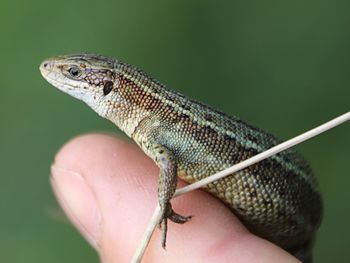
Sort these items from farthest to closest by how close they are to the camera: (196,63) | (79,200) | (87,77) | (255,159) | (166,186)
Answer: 1. (196,63)
2. (79,200)
3. (87,77)
4. (166,186)
5. (255,159)

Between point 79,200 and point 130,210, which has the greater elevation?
point 130,210

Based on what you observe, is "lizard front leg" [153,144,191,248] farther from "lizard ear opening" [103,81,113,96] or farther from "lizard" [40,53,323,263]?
"lizard ear opening" [103,81,113,96]

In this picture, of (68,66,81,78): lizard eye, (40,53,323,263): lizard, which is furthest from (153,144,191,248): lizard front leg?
(68,66,81,78): lizard eye

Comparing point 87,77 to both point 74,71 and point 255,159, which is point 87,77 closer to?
point 74,71

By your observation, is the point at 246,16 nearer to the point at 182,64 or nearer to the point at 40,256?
the point at 182,64

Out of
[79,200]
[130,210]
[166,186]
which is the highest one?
[166,186]

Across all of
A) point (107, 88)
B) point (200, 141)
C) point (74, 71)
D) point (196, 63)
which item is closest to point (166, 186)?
point (200, 141)

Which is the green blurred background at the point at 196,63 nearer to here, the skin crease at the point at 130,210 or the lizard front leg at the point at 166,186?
the skin crease at the point at 130,210
